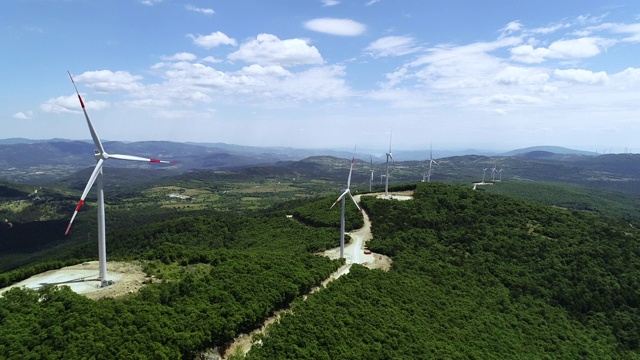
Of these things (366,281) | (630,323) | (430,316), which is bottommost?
(630,323)

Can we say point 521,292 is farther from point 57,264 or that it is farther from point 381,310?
point 57,264

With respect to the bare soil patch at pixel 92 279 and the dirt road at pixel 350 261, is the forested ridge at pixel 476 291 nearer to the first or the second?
the dirt road at pixel 350 261

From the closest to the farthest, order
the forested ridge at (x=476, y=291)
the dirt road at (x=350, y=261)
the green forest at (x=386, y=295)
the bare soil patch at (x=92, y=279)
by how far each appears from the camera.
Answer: the green forest at (x=386, y=295) < the dirt road at (x=350, y=261) < the bare soil patch at (x=92, y=279) < the forested ridge at (x=476, y=291)

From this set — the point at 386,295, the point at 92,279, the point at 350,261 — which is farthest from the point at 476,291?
the point at 92,279

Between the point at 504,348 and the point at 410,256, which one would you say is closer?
the point at 504,348

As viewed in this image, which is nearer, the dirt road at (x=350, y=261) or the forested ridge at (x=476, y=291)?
the dirt road at (x=350, y=261)

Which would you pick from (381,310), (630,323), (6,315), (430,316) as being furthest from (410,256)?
(6,315)

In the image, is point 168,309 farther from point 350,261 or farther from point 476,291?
point 476,291

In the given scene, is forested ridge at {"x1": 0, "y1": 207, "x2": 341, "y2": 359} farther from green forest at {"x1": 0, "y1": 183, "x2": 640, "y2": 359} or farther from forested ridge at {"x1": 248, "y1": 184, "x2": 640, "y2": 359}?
forested ridge at {"x1": 248, "y1": 184, "x2": 640, "y2": 359}

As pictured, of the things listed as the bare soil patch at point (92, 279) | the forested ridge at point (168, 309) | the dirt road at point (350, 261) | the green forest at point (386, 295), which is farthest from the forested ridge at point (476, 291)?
the bare soil patch at point (92, 279)
